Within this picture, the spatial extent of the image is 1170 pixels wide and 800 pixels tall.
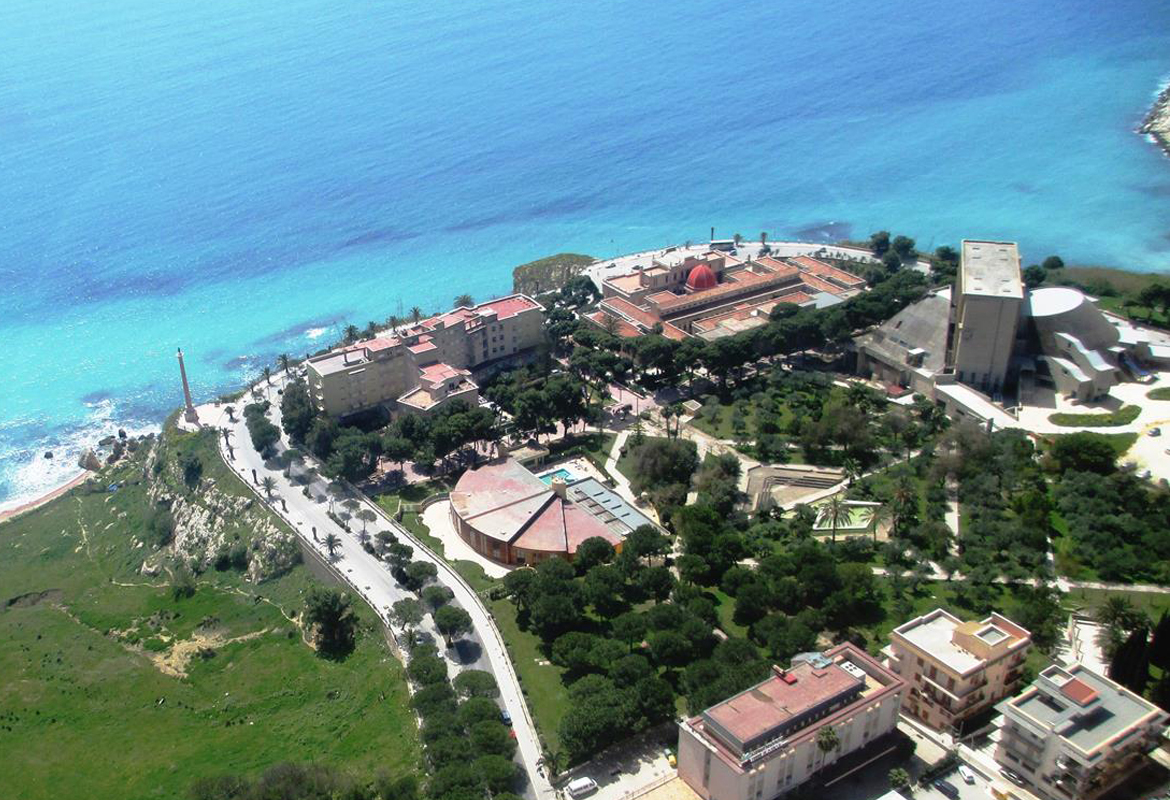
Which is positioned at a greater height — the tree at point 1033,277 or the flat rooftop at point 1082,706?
the tree at point 1033,277

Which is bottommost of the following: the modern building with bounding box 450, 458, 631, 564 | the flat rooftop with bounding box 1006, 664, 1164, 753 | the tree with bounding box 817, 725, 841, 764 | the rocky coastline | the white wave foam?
the white wave foam

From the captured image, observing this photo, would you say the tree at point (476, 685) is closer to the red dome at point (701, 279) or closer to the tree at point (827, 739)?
the tree at point (827, 739)

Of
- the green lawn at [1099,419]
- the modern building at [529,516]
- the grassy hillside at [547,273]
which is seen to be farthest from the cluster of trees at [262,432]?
the green lawn at [1099,419]

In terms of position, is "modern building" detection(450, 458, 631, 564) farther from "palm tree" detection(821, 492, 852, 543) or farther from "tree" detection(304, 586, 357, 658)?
"palm tree" detection(821, 492, 852, 543)

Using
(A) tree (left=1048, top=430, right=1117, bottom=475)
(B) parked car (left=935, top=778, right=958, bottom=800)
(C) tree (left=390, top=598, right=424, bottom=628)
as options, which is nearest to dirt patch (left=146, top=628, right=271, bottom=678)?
(C) tree (left=390, top=598, right=424, bottom=628)

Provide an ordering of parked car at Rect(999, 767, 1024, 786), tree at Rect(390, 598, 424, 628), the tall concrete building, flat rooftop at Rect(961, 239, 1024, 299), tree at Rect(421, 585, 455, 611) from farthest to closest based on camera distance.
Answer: flat rooftop at Rect(961, 239, 1024, 299) < the tall concrete building < tree at Rect(421, 585, 455, 611) < tree at Rect(390, 598, 424, 628) < parked car at Rect(999, 767, 1024, 786)

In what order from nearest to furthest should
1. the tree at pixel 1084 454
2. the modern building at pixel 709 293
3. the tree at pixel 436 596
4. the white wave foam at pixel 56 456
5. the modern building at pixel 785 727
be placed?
the modern building at pixel 785 727, the tree at pixel 436 596, the tree at pixel 1084 454, the white wave foam at pixel 56 456, the modern building at pixel 709 293

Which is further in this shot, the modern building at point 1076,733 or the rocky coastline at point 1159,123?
the rocky coastline at point 1159,123
